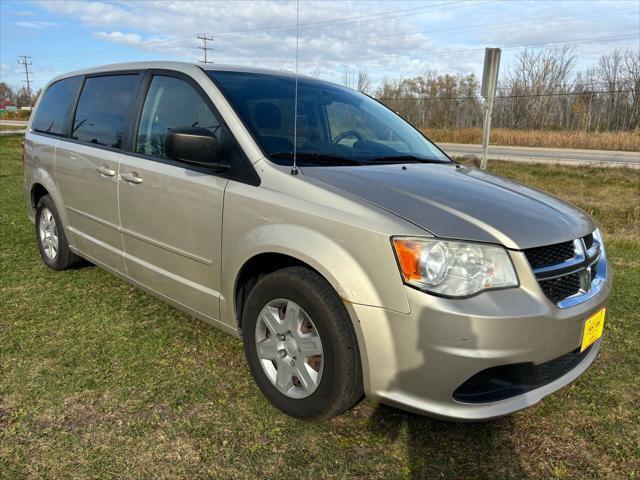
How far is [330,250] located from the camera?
218 cm

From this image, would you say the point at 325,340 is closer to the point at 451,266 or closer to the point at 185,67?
the point at 451,266

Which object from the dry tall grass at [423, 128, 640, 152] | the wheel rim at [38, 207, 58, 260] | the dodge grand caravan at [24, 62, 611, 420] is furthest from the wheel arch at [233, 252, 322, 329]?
the dry tall grass at [423, 128, 640, 152]

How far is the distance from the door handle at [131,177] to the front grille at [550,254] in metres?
2.31

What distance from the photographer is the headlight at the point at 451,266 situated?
6.49 ft

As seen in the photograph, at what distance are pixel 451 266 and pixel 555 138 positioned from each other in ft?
95.1

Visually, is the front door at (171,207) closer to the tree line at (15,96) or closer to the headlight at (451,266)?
the headlight at (451,266)

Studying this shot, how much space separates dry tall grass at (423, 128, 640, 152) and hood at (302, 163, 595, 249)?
2558cm

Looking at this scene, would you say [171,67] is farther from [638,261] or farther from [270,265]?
[638,261]

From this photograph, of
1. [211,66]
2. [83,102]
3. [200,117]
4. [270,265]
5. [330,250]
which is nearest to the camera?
[330,250]

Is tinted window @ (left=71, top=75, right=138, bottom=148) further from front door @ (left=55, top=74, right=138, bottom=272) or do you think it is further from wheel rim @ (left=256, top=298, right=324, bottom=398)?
wheel rim @ (left=256, top=298, right=324, bottom=398)

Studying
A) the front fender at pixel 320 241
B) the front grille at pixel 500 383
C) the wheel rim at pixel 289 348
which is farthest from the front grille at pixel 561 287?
the wheel rim at pixel 289 348

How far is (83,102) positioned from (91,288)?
59.7 inches

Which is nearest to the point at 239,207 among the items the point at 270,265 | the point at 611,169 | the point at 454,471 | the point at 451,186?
the point at 270,265

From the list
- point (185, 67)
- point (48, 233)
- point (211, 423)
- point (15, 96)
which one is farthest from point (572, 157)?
point (15, 96)
